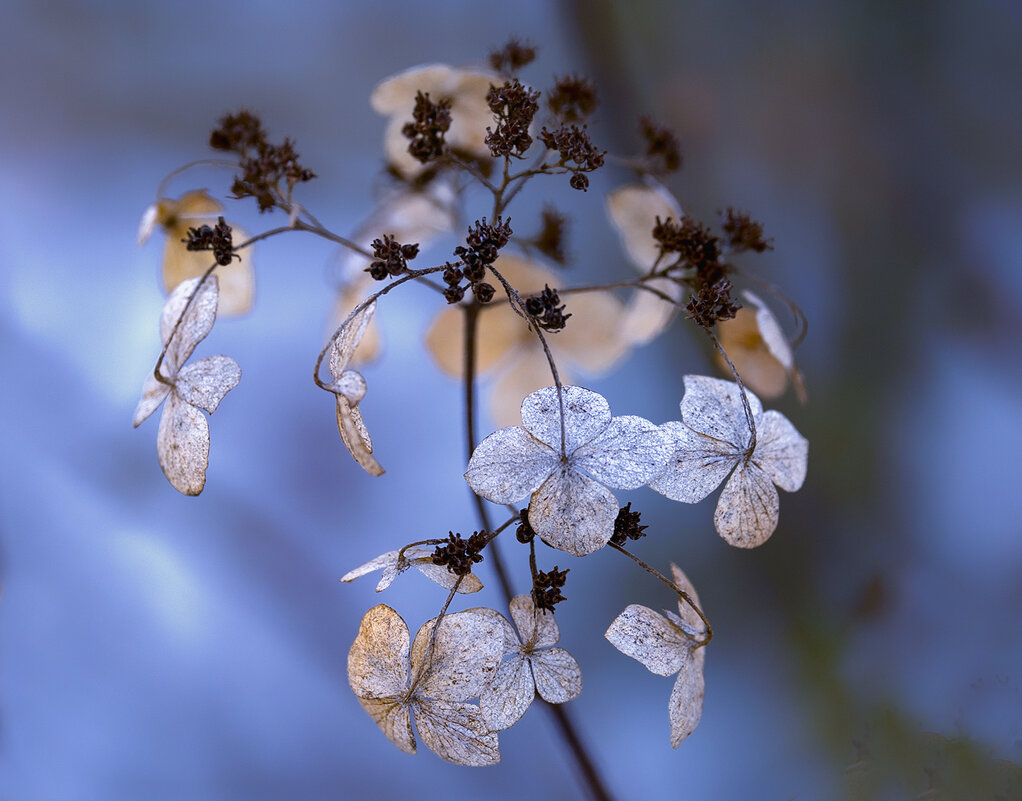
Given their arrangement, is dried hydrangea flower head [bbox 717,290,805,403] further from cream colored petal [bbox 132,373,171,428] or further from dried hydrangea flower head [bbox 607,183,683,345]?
cream colored petal [bbox 132,373,171,428]

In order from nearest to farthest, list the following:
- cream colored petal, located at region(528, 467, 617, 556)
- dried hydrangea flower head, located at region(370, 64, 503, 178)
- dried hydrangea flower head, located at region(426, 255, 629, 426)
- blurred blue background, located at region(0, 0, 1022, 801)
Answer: cream colored petal, located at region(528, 467, 617, 556) → dried hydrangea flower head, located at region(370, 64, 503, 178) → dried hydrangea flower head, located at region(426, 255, 629, 426) → blurred blue background, located at region(0, 0, 1022, 801)

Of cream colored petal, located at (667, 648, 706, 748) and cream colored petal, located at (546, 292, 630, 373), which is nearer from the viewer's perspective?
cream colored petal, located at (667, 648, 706, 748)

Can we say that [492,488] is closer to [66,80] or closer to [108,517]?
[108,517]

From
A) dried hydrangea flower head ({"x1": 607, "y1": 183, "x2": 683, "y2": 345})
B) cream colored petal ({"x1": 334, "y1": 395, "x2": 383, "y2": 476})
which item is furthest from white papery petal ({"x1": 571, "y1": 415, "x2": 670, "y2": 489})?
dried hydrangea flower head ({"x1": 607, "y1": 183, "x2": 683, "y2": 345})

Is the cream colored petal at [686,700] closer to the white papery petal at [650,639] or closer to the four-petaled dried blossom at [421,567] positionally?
the white papery petal at [650,639]

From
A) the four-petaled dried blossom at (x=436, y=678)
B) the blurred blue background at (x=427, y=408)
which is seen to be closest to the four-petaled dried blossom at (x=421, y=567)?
the four-petaled dried blossom at (x=436, y=678)

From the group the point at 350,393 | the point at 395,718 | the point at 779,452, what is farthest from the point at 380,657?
the point at 779,452
